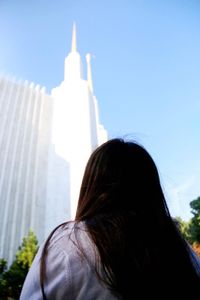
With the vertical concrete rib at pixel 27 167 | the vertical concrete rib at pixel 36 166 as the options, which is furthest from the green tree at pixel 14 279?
the vertical concrete rib at pixel 36 166

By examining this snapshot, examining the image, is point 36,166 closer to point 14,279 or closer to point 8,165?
point 8,165

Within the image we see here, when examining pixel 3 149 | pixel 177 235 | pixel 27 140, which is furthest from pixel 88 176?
pixel 27 140

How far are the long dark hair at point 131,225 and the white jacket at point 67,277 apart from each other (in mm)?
18

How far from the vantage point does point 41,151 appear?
25.1m

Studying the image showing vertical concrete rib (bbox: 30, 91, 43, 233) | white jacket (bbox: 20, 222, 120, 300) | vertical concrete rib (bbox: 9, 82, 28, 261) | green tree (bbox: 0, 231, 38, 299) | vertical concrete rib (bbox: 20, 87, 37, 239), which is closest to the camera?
white jacket (bbox: 20, 222, 120, 300)

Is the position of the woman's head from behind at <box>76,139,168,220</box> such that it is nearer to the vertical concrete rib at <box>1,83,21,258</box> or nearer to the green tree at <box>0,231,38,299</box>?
the green tree at <box>0,231,38,299</box>

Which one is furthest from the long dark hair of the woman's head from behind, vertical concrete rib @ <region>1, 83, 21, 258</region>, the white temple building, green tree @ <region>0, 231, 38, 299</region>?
vertical concrete rib @ <region>1, 83, 21, 258</region>

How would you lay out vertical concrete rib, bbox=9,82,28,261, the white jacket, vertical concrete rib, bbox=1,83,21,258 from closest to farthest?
the white jacket, vertical concrete rib, bbox=9,82,28,261, vertical concrete rib, bbox=1,83,21,258

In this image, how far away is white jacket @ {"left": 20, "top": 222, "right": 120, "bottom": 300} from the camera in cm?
69

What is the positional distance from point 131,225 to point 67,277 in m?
0.24

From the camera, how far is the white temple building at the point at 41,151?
20344 mm

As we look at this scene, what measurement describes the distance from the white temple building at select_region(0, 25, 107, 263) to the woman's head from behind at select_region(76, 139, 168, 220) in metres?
19.0

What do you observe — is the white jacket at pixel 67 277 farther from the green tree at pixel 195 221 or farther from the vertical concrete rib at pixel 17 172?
the vertical concrete rib at pixel 17 172

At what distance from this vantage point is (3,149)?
869 inches
